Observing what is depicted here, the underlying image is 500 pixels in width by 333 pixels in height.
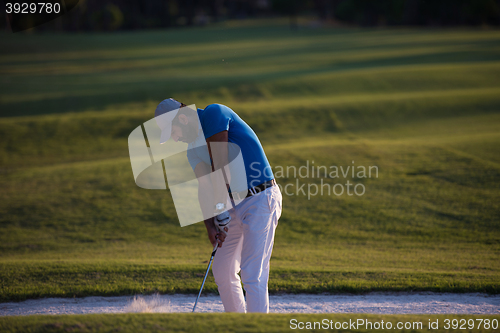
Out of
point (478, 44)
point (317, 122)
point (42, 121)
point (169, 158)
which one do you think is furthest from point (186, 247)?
point (478, 44)

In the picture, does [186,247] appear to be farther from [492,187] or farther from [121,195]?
[492,187]

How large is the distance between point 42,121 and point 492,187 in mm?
15318

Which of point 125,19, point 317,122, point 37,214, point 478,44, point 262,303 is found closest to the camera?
point 262,303

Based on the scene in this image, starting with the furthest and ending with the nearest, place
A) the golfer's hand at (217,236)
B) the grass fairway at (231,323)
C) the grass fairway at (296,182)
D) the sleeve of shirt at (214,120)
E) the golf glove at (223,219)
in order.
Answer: the grass fairway at (296,182) → the golfer's hand at (217,236) → the golf glove at (223,219) → the sleeve of shirt at (214,120) → the grass fairway at (231,323)

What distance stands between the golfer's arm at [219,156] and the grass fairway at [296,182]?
4.53 ft

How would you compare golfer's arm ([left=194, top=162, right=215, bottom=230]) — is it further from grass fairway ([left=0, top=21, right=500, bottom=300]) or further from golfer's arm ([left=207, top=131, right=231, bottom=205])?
grass fairway ([left=0, top=21, right=500, bottom=300])

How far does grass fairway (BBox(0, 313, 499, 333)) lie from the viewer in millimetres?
3682

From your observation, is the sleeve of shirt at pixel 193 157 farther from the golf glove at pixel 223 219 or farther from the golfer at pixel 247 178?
the golf glove at pixel 223 219

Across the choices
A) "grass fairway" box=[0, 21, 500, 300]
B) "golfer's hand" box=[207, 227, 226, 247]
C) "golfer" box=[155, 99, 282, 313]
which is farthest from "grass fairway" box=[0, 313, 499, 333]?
"golfer's hand" box=[207, 227, 226, 247]

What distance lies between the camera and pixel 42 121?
1734 centimetres

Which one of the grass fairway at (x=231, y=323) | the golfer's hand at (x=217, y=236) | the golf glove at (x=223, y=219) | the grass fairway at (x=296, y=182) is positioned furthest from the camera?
the grass fairway at (x=296, y=182)

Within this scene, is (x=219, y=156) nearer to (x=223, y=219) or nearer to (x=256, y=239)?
(x=223, y=219)

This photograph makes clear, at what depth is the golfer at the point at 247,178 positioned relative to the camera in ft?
13.4

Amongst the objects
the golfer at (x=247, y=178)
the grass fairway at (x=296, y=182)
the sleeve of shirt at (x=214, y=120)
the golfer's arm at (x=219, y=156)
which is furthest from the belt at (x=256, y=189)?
the grass fairway at (x=296, y=182)
